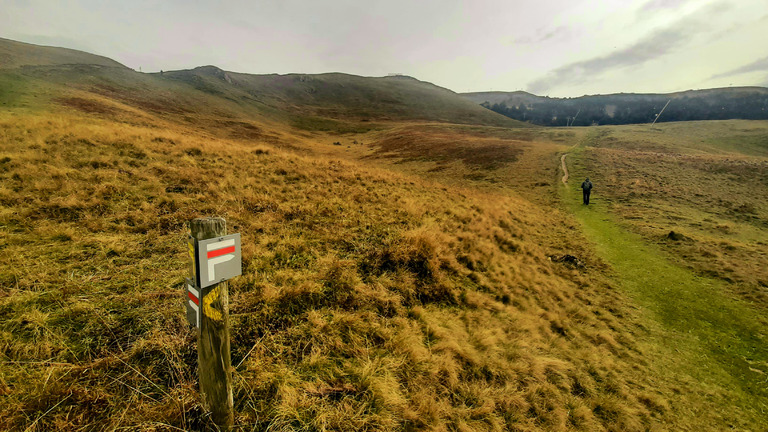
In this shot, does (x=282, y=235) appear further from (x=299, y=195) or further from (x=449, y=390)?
(x=449, y=390)

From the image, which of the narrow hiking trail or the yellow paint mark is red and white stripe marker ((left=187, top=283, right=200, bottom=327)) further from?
the narrow hiking trail

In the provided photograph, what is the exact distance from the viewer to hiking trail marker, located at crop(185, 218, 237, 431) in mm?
2312

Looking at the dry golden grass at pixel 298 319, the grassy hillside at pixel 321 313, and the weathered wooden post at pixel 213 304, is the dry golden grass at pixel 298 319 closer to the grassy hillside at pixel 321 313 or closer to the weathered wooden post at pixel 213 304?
the grassy hillside at pixel 321 313

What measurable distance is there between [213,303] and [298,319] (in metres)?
2.41

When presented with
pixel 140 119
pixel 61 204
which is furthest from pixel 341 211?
pixel 140 119

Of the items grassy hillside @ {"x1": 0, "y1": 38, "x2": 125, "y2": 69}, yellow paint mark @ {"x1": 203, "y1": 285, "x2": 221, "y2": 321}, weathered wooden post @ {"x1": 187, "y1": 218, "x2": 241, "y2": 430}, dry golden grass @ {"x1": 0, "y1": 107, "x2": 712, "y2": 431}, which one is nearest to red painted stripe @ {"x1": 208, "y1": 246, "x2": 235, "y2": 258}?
weathered wooden post @ {"x1": 187, "y1": 218, "x2": 241, "y2": 430}

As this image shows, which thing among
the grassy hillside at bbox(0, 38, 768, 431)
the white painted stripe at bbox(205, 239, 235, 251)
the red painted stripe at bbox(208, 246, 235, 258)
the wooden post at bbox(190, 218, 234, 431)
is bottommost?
the grassy hillside at bbox(0, 38, 768, 431)

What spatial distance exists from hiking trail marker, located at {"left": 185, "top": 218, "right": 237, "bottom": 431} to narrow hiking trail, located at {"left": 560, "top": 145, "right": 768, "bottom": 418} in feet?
28.4

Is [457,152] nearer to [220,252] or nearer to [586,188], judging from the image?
[586,188]

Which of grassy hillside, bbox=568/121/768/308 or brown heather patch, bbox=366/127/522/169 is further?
brown heather patch, bbox=366/127/522/169

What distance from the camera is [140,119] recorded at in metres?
30.8

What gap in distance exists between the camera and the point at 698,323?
24.2 feet

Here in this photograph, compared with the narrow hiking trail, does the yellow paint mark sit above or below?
above

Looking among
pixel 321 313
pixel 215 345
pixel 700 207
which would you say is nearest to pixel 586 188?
pixel 700 207
